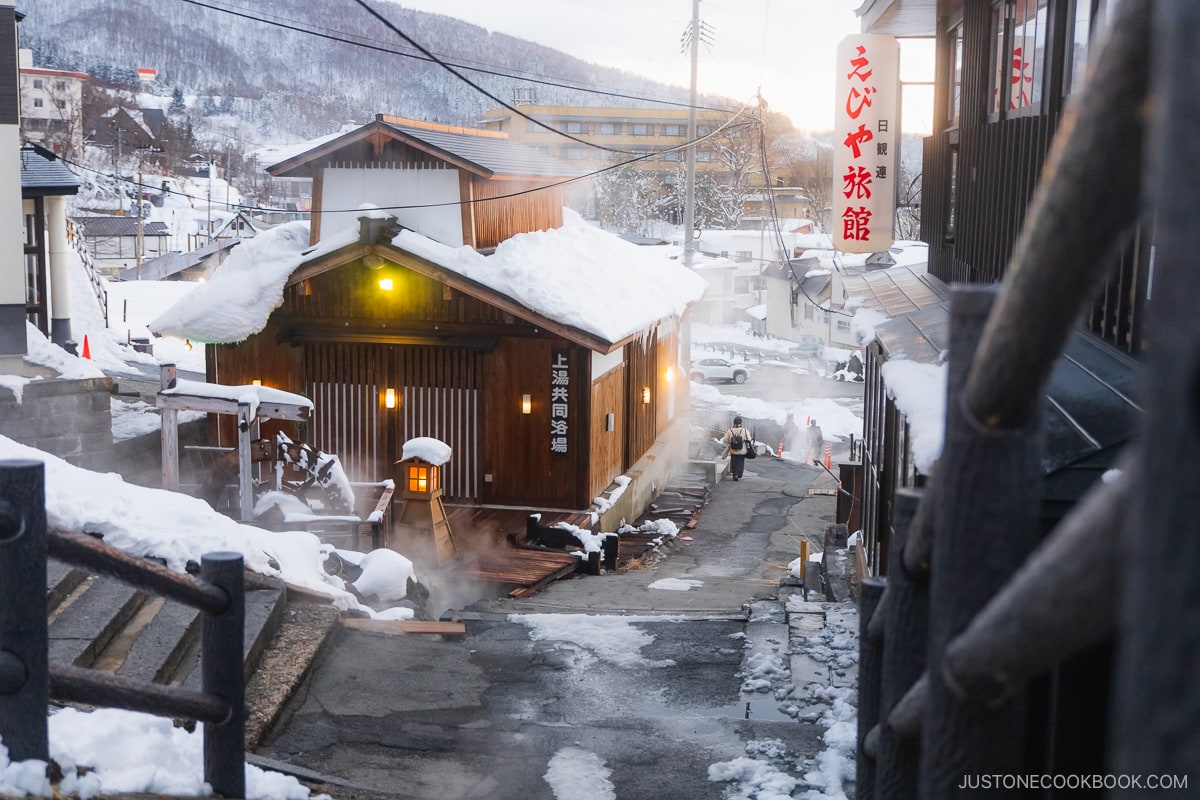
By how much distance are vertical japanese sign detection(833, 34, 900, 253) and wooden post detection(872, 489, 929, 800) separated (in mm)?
12465

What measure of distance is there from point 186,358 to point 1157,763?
3615 centimetres

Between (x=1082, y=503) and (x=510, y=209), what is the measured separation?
784 inches

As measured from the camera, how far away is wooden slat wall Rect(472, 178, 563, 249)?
19484mm

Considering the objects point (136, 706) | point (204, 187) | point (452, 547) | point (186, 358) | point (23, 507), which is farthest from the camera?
point (204, 187)

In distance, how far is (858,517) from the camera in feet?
50.4

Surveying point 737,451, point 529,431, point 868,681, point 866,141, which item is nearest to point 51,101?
point 737,451

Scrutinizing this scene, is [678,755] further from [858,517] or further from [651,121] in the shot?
[651,121]

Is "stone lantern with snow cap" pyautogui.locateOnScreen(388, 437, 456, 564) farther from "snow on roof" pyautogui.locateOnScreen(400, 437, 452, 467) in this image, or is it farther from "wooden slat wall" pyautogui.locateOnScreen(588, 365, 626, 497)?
"wooden slat wall" pyautogui.locateOnScreen(588, 365, 626, 497)

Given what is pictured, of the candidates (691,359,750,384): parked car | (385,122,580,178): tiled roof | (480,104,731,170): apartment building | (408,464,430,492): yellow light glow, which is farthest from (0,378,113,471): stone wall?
(480,104,731,170): apartment building

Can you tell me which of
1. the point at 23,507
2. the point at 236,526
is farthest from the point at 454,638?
the point at 23,507

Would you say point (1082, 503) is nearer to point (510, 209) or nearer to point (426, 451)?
point (426, 451)

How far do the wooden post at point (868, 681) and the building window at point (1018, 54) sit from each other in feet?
20.8

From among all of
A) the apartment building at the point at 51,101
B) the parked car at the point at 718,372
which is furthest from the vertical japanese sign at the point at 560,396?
the apartment building at the point at 51,101

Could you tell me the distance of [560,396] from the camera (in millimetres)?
17984
